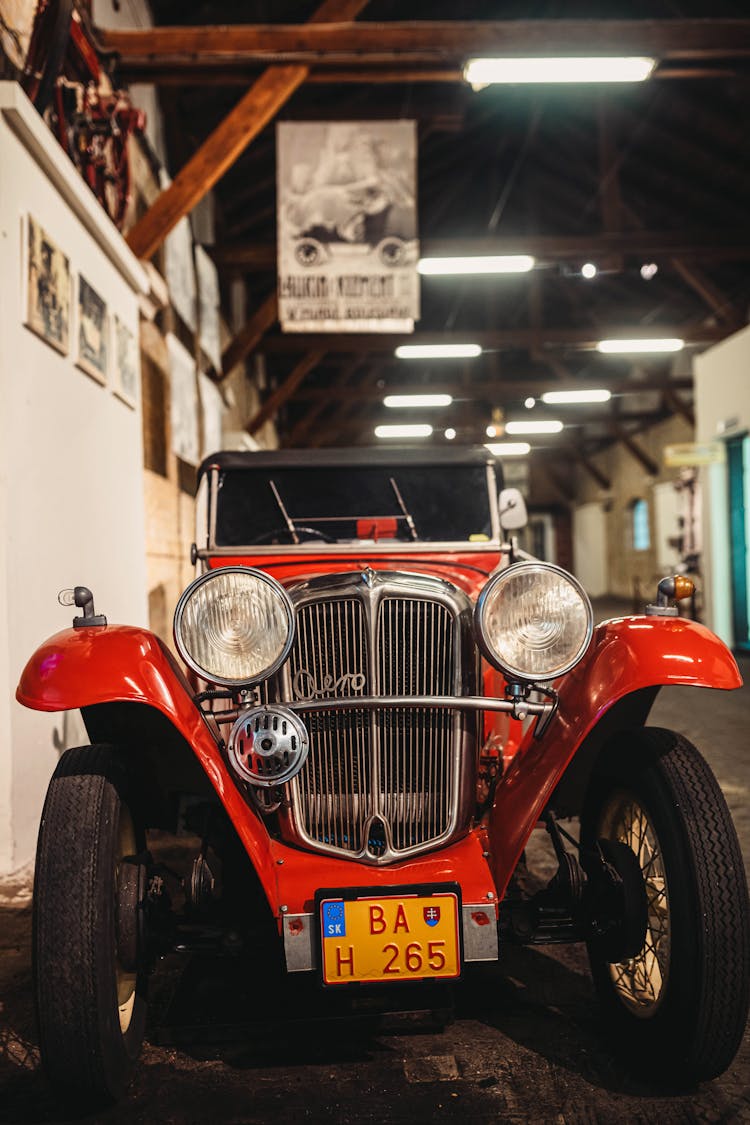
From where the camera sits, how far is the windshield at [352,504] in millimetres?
2990

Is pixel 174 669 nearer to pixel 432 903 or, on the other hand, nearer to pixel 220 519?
pixel 432 903

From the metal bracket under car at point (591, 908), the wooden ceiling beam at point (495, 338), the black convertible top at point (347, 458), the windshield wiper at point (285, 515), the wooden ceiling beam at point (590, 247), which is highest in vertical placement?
the wooden ceiling beam at point (590, 247)

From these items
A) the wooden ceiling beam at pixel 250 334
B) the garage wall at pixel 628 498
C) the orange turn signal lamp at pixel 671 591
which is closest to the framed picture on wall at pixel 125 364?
the orange turn signal lamp at pixel 671 591

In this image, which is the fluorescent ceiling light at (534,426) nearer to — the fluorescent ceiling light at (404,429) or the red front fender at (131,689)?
the fluorescent ceiling light at (404,429)

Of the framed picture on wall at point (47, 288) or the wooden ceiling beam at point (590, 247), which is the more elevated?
the wooden ceiling beam at point (590, 247)

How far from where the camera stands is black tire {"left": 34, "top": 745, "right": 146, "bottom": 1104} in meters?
1.59

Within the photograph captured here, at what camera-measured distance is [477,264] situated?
8148 millimetres

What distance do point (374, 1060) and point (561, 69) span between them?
5.35 meters

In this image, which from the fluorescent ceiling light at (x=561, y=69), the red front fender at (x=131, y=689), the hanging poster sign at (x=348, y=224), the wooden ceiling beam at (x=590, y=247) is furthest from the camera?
the wooden ceiling beam at (x=590, y=247)

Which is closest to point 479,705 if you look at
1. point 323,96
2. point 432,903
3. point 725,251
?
point 432,903

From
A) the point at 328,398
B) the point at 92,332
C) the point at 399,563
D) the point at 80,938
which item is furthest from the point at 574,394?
the point at 80,938

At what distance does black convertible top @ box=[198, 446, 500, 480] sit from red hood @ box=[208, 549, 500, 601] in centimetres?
40

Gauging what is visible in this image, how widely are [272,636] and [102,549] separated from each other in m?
2.79

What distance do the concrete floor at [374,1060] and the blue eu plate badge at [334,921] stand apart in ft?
1.15
